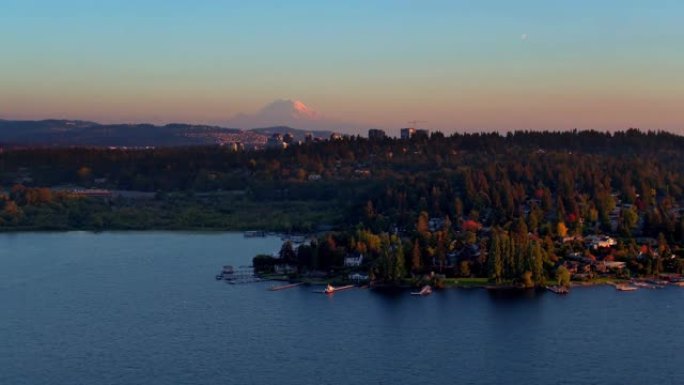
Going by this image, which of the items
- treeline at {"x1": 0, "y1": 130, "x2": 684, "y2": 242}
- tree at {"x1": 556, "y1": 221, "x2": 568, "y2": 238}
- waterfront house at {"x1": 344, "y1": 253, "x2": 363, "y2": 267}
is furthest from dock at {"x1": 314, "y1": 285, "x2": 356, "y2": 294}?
tree at {"x1": 556, "y1": 221, "x2": 568, "y2": 238}

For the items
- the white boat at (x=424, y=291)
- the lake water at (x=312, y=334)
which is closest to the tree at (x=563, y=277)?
the lake water at (x=312, y=334)

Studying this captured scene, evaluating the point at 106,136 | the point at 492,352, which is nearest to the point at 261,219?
the point at 492,352

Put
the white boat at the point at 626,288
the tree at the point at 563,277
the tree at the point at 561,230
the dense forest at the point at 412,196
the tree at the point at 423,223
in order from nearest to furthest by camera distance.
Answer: the white boat at the point at 626,288
the tree at the point at 563,277
the dense forest at the point at 412,196
the tree at the point at 561,230
the tree at the point at 423,223

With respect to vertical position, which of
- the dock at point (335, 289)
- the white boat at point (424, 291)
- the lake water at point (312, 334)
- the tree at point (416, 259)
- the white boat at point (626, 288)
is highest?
the tree at point (416, 259)

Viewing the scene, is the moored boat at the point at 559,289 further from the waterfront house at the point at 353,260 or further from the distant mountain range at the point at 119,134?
the distant mountain range at the point at 119,134

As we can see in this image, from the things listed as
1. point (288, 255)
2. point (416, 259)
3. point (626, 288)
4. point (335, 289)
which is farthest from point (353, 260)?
point (626, 288)

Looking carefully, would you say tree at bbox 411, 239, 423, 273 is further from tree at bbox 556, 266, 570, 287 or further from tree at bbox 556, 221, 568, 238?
tree at bbox 556, 221, 568, 238

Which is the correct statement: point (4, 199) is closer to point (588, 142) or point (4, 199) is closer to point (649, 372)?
point (588, 142)
